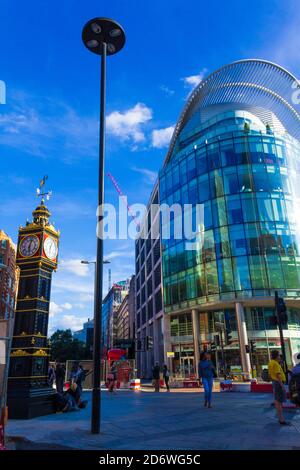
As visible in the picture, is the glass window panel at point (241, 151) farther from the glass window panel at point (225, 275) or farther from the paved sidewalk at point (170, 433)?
the paved sidewalk at point (170, 433)

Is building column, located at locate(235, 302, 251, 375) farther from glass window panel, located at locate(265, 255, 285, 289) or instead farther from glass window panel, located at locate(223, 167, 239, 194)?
glass window panel, located at locate(223, 167, 239, 194)

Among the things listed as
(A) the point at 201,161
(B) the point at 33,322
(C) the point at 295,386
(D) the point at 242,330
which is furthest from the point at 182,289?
(C) the point at 295,386

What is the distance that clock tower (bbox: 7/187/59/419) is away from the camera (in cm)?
1145

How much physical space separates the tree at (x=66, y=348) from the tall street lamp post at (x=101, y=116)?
7543cm

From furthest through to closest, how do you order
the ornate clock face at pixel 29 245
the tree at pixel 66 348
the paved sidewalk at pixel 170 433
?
the tree at pixel 66 348 < the ornate clock face at pixel 29 245 < the paved sidewalk at pixel 170 433

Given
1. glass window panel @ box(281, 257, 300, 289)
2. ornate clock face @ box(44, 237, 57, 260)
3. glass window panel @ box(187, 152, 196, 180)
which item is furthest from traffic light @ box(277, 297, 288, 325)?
glass window panel @ box(187, 152, 196, 180)

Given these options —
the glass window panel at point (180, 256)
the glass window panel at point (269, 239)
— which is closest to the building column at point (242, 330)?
the glass window panel at point (269, 239)

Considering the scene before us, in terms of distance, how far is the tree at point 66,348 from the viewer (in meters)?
79.9

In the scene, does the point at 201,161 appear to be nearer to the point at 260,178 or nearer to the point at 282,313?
the point at 260,178

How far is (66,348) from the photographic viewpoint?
80.7 metres

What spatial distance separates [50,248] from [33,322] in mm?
3003

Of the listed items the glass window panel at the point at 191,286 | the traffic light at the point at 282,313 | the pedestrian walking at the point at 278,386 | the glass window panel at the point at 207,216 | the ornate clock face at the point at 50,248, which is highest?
the glass window panel at the point at 207,216
